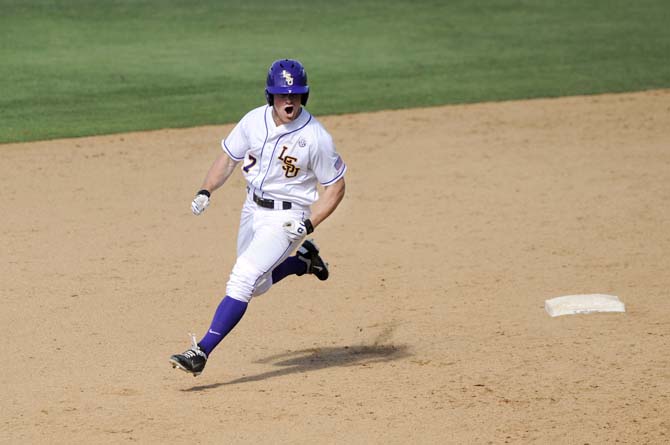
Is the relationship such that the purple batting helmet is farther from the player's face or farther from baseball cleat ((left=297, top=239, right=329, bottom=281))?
baseball cleat ((left=297, top=239, right=329, bottom=281))

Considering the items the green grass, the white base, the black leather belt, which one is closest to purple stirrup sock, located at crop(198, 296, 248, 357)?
the black leather belt

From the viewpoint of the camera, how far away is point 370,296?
9.36 m

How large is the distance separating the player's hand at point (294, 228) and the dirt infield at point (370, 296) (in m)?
0.98

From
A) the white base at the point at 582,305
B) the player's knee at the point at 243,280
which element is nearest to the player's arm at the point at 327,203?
the player's knee at the point at 243,280

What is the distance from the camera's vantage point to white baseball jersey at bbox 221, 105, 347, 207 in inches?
293

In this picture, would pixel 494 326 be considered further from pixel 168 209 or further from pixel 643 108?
pixel 643 108

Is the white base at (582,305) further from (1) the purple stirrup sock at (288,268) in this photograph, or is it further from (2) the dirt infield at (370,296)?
(1) the purple stirrup sock at (288,268)

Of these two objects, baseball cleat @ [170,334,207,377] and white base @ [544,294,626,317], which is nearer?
baseball cleat @ [170,334,207,377]

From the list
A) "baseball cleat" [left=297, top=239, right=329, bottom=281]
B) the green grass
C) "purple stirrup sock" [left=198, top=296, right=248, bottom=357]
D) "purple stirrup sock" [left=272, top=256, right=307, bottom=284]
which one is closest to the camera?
"purple stirrup sock" [left=198, top=296, right=248, bottom=357]

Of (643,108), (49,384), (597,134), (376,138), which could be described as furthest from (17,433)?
(643,108)

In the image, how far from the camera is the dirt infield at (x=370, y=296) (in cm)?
686

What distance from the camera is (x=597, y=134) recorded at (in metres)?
15.0

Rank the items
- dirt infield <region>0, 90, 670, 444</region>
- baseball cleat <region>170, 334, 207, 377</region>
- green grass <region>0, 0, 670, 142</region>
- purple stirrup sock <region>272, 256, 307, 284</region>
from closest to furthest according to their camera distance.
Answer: dirt infield <region>0, 90, 670, 444</region> → baseball cleat <region>170, 334, 207, 377</region> → purple stirrup sock <region>272, 256, 307, 284</region> → green grass <region>0, 0, 670, 142</region>

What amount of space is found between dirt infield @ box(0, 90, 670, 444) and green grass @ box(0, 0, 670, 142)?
4.61 ft
